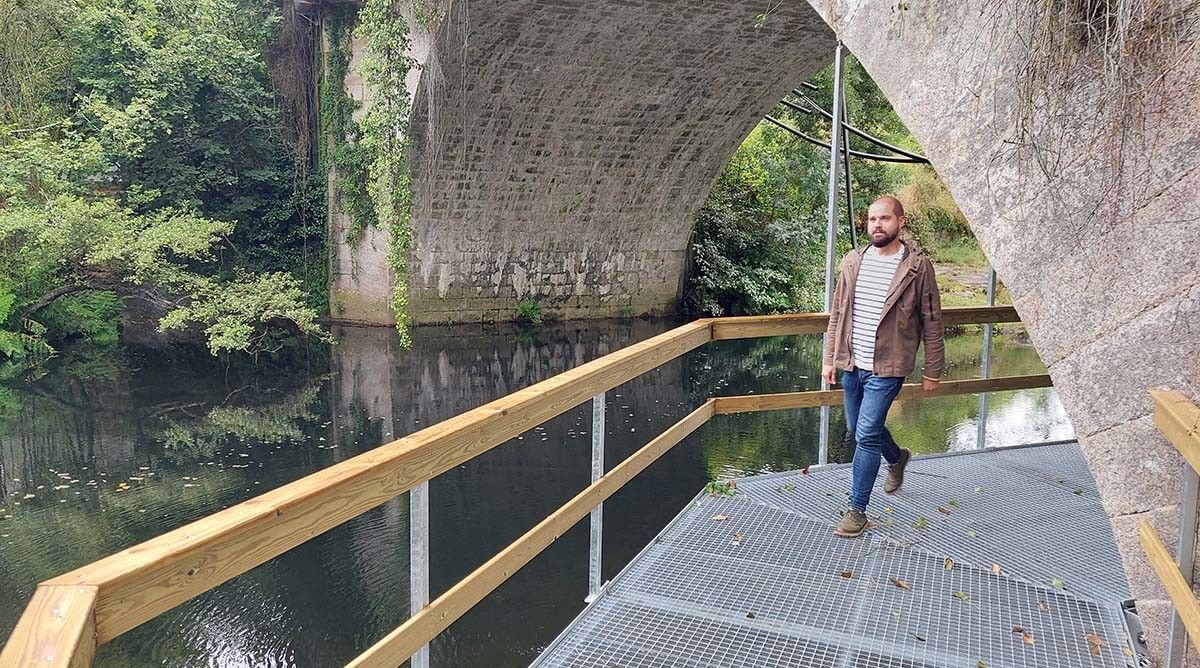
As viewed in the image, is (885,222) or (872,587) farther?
(885,222)

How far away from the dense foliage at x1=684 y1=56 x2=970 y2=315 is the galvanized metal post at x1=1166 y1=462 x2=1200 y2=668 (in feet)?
43.0

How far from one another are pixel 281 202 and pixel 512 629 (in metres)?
9.80

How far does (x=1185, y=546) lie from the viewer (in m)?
1.70

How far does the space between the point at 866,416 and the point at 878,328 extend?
0.94 feet

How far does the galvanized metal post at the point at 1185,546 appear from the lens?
1.65m

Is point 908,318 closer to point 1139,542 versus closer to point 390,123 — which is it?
point 1139,542

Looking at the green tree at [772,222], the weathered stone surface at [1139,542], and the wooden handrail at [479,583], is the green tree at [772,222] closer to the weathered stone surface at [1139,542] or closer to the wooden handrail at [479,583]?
the wooden handrail at [479,583]

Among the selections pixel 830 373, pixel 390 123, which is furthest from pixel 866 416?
pixel 390 123

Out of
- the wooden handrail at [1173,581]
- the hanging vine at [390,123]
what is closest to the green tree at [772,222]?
the hanging vine at [390,123]

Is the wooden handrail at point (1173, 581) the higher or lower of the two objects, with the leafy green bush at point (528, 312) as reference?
higher

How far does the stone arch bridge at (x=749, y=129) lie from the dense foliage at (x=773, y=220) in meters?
0.70

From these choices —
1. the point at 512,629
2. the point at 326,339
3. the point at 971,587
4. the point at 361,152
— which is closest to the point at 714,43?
the point at 361,152

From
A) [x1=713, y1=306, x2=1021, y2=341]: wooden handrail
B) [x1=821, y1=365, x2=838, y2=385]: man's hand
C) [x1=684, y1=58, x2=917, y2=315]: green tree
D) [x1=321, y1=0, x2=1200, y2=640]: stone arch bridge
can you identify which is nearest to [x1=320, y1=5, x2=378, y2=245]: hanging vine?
[x1=321, y1=0, x2=1200, y2=640]: stone arch bridge

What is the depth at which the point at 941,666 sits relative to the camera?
227 cm
